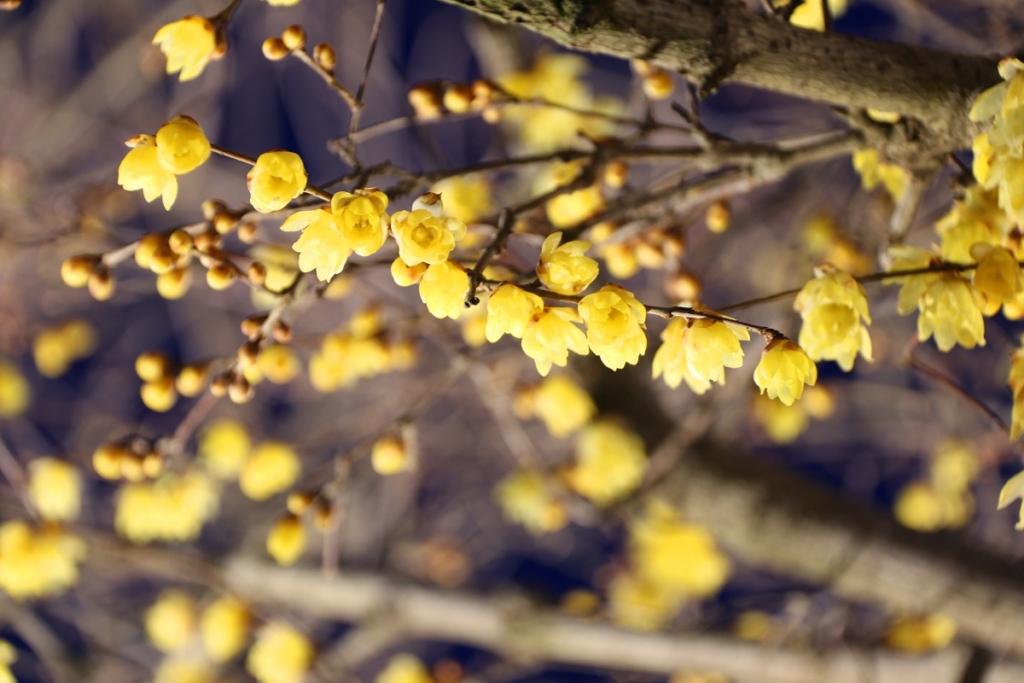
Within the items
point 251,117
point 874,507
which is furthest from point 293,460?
point 251,117

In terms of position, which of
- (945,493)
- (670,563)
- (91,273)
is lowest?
(670,563)

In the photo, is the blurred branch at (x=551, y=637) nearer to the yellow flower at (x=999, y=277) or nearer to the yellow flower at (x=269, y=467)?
the yellow flower at (x=269, y=467)

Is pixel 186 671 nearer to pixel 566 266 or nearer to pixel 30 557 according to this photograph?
pixel 30 557

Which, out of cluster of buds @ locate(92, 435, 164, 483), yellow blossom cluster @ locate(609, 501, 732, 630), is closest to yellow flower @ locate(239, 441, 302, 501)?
cluster of buds @ locate(92, 435, 164, 483)

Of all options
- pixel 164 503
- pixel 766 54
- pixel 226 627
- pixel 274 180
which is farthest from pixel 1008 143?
pixel 226 627

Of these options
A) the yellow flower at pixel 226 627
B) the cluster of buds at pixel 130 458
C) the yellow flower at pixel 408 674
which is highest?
the cluster of buds at pixel 130 458

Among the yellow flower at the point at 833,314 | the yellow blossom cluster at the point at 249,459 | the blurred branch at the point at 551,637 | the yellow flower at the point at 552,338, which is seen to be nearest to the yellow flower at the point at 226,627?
the blurred branch at the point at 551,637

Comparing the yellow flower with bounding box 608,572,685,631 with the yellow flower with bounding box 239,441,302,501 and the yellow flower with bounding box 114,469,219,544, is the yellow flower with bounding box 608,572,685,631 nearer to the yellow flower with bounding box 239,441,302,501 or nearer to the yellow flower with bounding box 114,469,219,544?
the yellow flower with bounding box 239,441,302,501
